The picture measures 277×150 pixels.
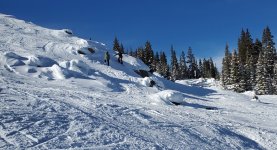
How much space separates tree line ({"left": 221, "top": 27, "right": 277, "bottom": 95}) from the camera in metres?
71.7

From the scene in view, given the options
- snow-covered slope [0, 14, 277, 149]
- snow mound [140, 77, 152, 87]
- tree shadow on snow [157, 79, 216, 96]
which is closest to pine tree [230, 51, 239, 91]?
snow-covered slope [0, 14, 277, 149]

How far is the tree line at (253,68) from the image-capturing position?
2822 inches

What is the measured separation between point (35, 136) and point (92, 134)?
8.02ft

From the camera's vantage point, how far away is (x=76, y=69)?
37781 mm

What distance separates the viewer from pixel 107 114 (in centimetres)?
2031

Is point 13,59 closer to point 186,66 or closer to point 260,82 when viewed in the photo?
point 260,82

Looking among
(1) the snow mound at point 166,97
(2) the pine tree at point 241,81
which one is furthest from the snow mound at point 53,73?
(2) the pine tree at point 241,81

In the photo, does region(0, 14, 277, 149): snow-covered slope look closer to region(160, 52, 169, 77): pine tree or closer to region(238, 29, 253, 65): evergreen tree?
region(238, 29, 253, 65): evergreen tree

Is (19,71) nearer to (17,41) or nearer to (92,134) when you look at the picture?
(17,41)

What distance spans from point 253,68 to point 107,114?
6825cm

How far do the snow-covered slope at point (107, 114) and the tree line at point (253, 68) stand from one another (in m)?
29.7

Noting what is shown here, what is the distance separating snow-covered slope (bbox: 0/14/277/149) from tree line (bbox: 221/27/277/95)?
29.7 metres

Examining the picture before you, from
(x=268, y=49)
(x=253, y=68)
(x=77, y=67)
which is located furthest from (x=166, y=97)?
(x=268, y=49)

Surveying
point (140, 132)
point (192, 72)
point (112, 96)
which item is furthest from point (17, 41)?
point (192, 72)
